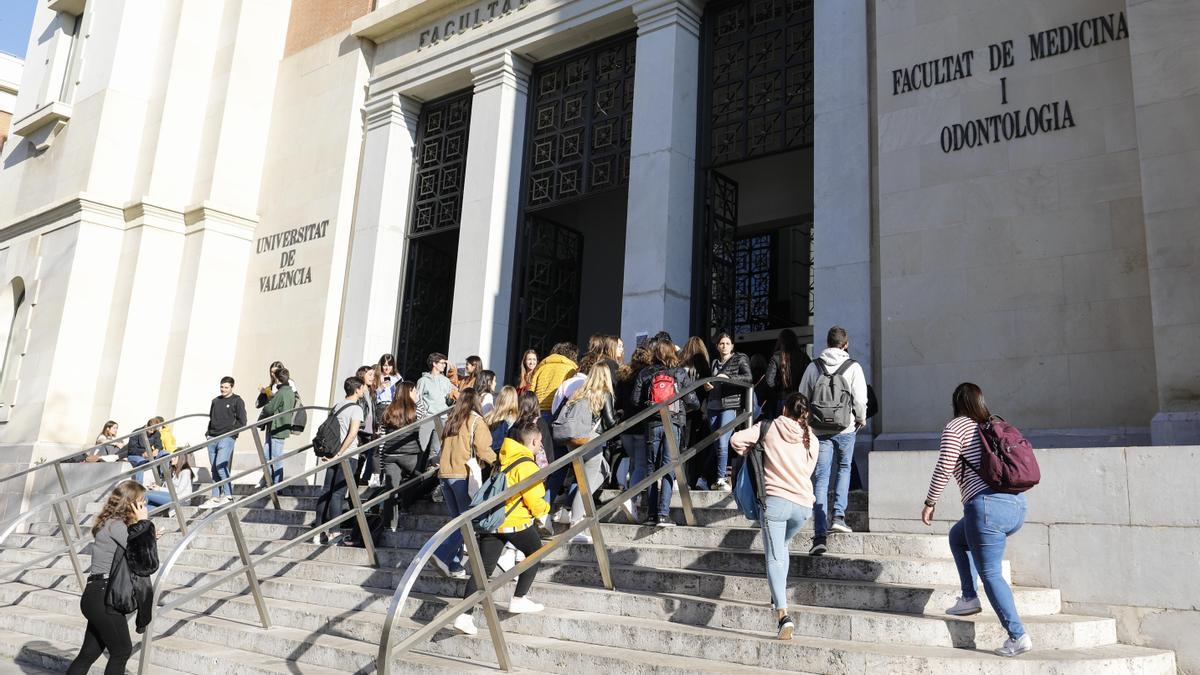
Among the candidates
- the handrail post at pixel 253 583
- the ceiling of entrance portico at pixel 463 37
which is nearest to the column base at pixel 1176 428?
the handrail post at pixel 253 583

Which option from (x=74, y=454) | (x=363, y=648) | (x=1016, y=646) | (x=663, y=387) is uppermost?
(x=663, y=387)

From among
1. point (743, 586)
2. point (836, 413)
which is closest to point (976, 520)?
point (743, 586)

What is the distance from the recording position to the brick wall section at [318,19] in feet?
54.2

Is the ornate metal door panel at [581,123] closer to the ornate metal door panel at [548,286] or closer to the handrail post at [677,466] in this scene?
the ornate metal door panel at [548,286]

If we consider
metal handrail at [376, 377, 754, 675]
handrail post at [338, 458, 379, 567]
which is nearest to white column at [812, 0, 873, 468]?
metal handrail at [376, 377, 754, 675]

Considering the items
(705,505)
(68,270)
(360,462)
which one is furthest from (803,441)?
(68,270)

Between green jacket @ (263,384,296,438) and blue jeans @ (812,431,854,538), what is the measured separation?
289 inches

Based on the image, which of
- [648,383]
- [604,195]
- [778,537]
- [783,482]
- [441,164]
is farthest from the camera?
[604,195]

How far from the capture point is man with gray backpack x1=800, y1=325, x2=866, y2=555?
22.0ft

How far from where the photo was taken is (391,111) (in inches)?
608

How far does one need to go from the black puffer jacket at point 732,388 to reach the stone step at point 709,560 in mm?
1628

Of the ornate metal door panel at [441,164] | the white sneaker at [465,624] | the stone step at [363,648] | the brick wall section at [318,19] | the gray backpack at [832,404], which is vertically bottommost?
the stone step at [363,648]

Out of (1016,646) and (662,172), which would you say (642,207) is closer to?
(662,172)

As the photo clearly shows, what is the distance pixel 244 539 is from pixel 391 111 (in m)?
9.07
